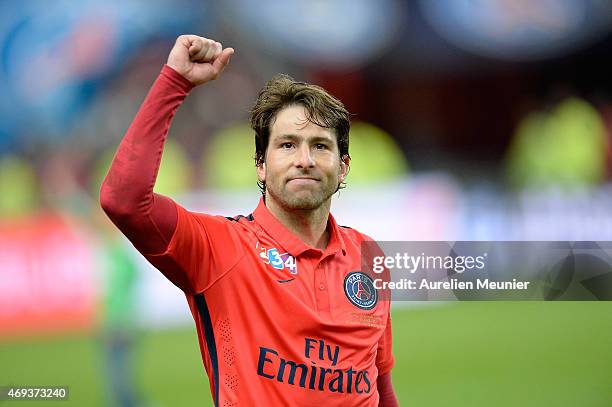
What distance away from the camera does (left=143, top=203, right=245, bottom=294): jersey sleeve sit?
4.73 feet

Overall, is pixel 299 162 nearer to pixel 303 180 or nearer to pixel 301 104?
pixel 303 180

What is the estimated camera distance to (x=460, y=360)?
8.93 feet

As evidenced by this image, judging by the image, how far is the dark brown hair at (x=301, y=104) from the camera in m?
1.71

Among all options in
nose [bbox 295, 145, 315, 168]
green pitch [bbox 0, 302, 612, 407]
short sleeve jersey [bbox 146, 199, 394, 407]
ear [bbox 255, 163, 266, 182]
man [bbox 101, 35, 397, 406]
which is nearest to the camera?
man [bbox 101, 35, 397, 406]

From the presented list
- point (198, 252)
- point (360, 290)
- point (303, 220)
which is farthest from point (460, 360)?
point (198, 252)

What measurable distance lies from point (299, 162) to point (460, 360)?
1.45m

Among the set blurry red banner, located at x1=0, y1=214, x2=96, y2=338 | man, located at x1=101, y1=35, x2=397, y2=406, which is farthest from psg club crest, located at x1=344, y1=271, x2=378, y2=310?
blurry red banner, located at x1=0, y1=214, x2=96, y2=338

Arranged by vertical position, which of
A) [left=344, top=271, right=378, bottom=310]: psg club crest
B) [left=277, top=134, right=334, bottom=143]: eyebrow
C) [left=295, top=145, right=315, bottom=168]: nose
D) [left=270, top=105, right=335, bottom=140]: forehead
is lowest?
[left=344, top=271, right=378, bottom=310]: psg club crest

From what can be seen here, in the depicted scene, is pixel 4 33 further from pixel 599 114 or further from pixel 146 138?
pixel 599 114

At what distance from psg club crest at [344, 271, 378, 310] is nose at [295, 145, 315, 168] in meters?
0.31

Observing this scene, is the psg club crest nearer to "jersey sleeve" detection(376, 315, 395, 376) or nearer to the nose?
"jersey sleeve" detection(376, 315, 395, 376)

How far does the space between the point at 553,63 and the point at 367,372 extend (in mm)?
1638

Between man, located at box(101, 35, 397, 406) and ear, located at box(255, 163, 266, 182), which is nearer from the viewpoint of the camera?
man, located at box(101, 35, 397, 406)

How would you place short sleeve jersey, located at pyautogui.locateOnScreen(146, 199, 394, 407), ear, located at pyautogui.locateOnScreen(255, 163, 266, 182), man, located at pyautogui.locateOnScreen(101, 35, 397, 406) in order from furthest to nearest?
ear, located at pyautogui.locateOnScreen(255, 163, 266, 182) → short sleeve jersey, located at pyautogui.locateOnScreen(146, 199, 394, 407) → man, located at pyautogui.locateOnScreen(101, 35, 397, 406)
